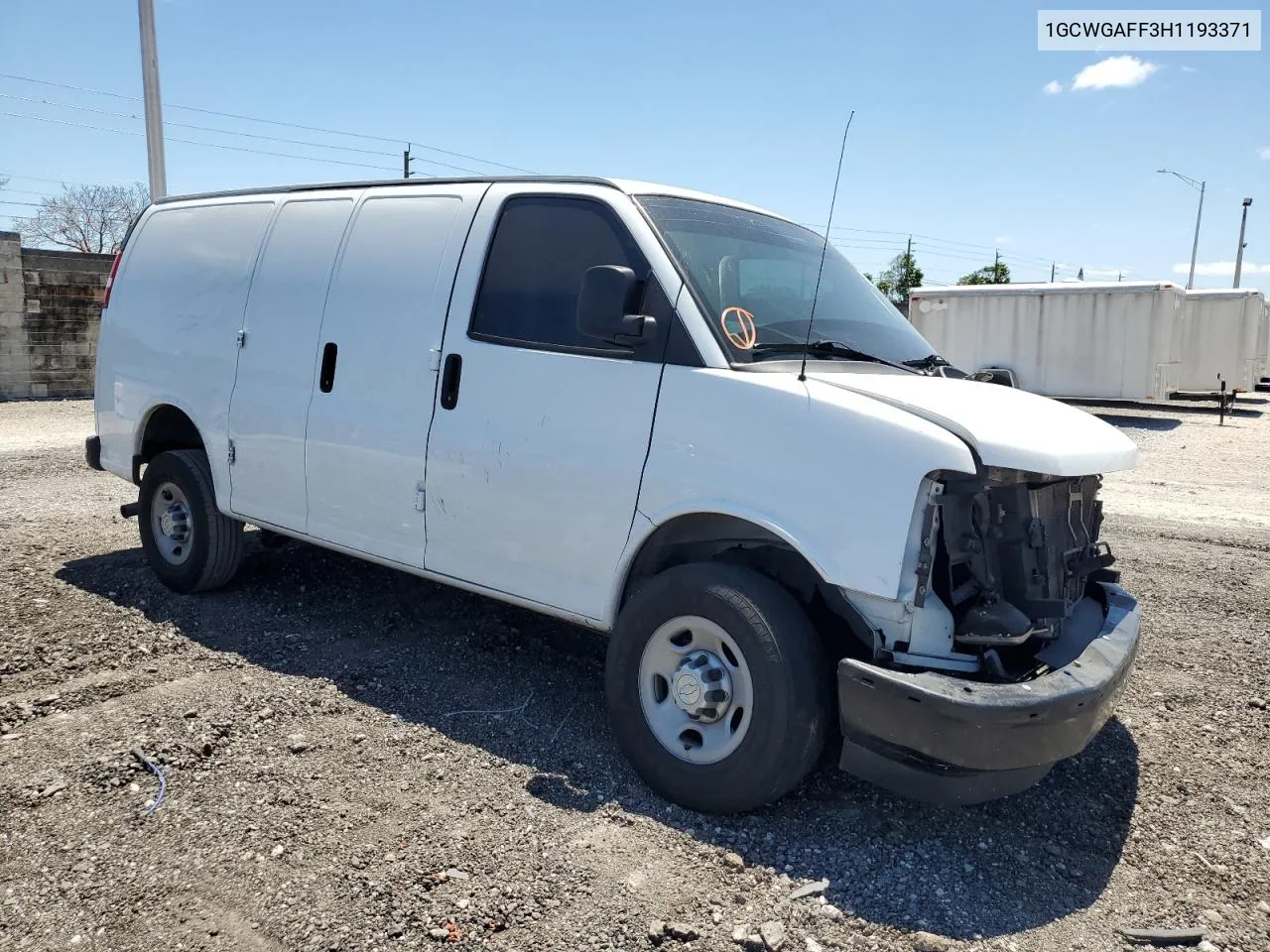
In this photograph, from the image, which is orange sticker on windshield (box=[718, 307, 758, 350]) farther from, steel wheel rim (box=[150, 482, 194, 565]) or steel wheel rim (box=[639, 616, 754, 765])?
steel wheel rim (box=[150, 482, 194, 565])

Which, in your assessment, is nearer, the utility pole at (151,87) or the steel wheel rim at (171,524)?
the steel wheel rim at (171,524)

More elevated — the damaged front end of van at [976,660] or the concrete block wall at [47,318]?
the concrete block wall at [47,318]

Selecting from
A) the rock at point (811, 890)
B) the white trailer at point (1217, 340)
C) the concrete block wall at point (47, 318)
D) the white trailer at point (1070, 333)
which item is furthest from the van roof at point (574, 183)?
the white trailer at point (1217, 340)

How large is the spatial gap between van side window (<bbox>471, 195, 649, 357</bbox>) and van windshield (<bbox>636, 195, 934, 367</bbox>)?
205mm

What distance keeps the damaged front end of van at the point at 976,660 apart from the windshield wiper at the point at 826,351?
2.78ft

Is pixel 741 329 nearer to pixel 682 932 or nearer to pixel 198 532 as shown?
pixel 682 932

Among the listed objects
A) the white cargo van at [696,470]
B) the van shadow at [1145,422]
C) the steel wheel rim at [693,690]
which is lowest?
the van shadow at [1145,422]

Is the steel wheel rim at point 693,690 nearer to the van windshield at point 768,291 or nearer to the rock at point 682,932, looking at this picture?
the rock at point 682,932

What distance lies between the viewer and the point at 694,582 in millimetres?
3434

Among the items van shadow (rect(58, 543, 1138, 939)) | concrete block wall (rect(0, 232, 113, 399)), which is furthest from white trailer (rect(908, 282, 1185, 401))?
van shadow (rect(58, 543, 1138, 939))

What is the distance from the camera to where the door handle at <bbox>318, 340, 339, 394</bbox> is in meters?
4.78

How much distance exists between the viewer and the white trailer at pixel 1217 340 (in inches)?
897

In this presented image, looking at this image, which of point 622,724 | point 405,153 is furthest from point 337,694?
point 405,153

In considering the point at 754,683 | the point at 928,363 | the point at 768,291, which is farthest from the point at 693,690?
the point at 928,363
